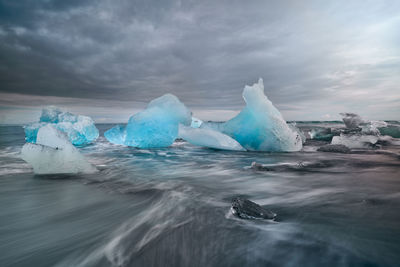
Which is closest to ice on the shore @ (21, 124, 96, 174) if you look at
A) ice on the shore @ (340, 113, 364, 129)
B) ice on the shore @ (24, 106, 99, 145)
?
ice on the shore @ (24, 106, 99, 145)

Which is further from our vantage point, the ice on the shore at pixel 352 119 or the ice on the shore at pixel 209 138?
the ice on the shore at pixel 352 119

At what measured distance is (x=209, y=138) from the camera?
7465 millimetres

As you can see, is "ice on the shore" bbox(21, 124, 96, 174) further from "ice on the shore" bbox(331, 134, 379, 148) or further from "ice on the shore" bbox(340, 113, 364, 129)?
"ice on the shore" bbox(340, 113, 364, 129)

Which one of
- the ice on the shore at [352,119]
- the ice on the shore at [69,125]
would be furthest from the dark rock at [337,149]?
the ice on the shore at [69,125]

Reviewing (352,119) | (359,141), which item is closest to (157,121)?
(359,141)

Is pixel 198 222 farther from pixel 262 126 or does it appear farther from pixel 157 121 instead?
pixel 157 121

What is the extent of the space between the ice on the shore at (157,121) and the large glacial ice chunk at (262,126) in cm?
248

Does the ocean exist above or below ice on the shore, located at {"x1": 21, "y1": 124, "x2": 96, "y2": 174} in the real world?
below

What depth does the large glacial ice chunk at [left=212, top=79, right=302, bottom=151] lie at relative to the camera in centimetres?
702

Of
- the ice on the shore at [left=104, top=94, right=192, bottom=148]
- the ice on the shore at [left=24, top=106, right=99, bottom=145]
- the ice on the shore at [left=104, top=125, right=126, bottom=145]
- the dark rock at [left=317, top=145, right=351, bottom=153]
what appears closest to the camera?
the dark rock at [left=317, top=145, right=351, bottom=153]

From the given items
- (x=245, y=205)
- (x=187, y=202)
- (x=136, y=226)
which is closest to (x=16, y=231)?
(x=136, y=226)

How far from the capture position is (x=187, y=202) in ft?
8.78

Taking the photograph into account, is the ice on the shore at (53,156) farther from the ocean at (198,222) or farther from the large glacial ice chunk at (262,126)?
the large glacial ice chunk at (262,126)

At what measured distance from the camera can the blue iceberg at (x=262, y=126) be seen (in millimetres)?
7023
